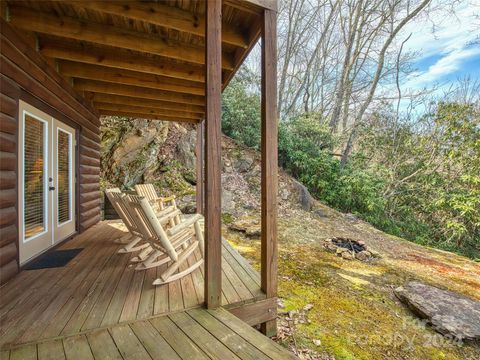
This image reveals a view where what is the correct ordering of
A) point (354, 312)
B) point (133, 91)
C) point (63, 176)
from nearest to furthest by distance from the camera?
point (354, 312)
point (63, 176)
point (133, 91)

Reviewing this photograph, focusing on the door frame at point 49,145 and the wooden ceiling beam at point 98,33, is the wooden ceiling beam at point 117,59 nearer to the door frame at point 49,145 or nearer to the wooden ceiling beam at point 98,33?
the wooden ceiling beam at point 98,33

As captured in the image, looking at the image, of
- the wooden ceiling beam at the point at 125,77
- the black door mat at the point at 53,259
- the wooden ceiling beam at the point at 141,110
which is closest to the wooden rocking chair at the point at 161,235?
the black door mat at the point at 53,259

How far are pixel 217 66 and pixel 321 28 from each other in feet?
38.2

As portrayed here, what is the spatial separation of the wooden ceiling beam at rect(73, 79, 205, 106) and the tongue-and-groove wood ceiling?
15 mm

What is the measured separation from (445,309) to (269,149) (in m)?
3.17

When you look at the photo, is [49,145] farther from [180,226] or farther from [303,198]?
[303,198]

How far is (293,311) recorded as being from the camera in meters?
2.72

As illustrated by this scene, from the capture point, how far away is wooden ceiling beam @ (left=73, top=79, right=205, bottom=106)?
384cm

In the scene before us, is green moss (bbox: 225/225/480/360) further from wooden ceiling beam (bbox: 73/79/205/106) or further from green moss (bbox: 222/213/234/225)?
wooden ceiling beam (bbox: 73/79/205/106)

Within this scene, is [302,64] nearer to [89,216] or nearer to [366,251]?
[366,251]

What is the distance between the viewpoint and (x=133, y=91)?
4.03 m

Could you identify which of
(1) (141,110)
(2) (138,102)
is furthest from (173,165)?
(2) (138,102)

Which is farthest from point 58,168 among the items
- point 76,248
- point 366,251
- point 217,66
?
point 366,251

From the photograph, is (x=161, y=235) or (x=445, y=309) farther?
(x=445, y=309)
